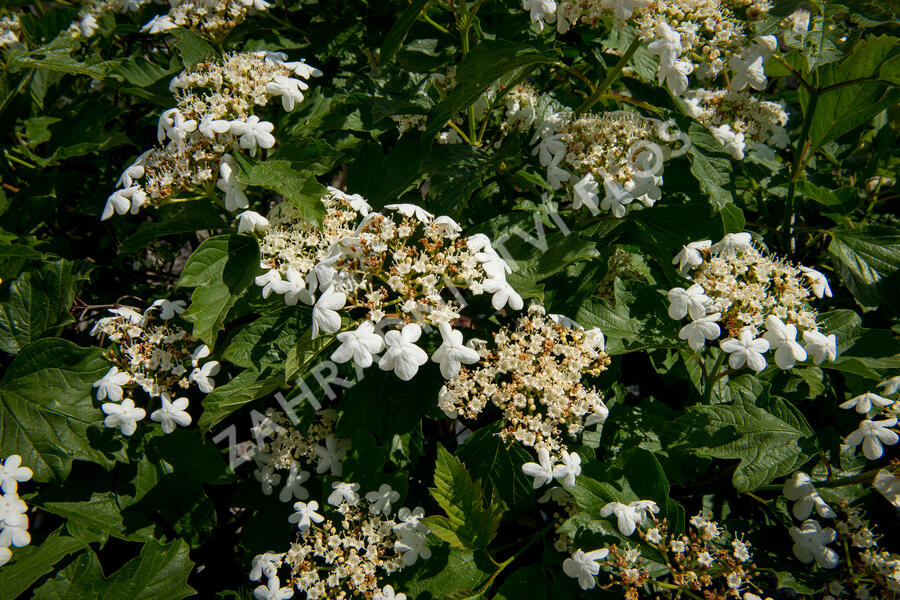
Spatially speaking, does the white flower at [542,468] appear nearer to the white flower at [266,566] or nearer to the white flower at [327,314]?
the white flower at [327,314]

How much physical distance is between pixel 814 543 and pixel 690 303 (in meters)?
1.12

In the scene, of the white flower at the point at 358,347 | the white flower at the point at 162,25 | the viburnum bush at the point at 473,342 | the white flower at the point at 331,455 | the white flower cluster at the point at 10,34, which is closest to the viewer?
the white flower at the point at 358,347

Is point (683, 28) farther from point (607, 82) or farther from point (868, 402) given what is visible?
point (868, 402)

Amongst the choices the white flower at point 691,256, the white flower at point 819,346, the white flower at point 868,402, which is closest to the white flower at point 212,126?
the white flower at point 691,256

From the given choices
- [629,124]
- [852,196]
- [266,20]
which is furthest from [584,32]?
[266,20]

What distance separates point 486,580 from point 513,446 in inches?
21.0

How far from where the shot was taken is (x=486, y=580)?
2125 mm

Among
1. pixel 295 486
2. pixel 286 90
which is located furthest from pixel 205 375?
pixel 286 90

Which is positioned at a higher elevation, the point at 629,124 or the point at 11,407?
the point at 629,124

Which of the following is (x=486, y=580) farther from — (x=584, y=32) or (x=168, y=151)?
(x=584, y=32)

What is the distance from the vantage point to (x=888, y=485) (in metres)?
1.98

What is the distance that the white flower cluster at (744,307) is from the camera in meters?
1.92

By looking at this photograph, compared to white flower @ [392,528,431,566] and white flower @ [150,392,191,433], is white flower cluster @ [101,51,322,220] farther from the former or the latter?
white flower @ [392,528,431,566]

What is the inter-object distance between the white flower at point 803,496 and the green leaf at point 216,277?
231 centimetres
